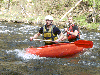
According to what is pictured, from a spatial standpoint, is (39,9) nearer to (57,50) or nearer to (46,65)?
(57,50)

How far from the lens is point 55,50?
728 centimetres

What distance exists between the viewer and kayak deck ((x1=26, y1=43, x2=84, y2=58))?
277 inches

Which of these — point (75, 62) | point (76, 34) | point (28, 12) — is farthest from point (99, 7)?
point (75, 62)

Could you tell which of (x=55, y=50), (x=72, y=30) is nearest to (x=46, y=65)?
(x=55, y=50)

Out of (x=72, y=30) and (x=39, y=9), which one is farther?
(x=39, y=9)

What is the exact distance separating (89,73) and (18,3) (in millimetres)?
22943

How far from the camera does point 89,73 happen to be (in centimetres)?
569

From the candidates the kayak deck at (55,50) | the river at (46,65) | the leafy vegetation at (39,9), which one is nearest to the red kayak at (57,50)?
the kayak deck at (55,50)

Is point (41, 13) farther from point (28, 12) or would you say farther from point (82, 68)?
point (82, 68)

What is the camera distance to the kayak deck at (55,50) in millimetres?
7043

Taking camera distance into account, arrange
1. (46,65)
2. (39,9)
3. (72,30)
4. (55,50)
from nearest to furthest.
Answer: (46,65) < (55,50) < (72,30) < (39,9)

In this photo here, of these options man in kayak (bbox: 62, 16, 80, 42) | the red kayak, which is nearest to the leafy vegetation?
man in kayak (bbox: 62, 16, 80, 42)

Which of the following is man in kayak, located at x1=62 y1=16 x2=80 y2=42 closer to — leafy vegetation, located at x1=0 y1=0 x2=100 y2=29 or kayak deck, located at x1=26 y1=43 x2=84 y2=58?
kayak deck, located at x1=26 y1=43 x2=84 y2=58

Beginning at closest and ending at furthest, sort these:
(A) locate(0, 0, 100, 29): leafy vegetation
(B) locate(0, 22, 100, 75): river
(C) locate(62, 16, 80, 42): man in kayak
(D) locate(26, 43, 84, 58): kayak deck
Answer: (B) locate(0, 22, 100, 75): river
(D) locate(26, 43, 84, 58): kayak deck
(C) locate(62, 16, 80, 42): man in kayak
(A) locate(0, 0, 100, 29): leafy vegetation
